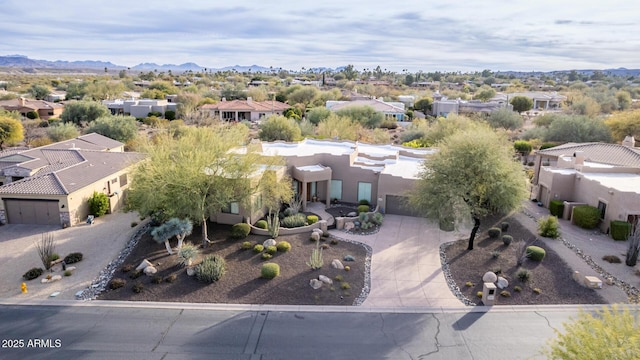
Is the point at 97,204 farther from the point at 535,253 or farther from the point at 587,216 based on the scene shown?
the point at 587,216

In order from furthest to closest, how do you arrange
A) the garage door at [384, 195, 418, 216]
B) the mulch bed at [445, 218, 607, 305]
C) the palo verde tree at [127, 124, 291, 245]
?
the garage door at [384, 195, 418, 216] < the palo verde tree at [127, 124, 291, 245] < the mulch bed at [445, 218, 607, 305]

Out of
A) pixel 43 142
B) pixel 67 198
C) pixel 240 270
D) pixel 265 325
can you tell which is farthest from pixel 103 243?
pixel 43 142

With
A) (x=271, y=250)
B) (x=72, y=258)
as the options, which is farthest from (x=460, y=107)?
(x=72, y=258)

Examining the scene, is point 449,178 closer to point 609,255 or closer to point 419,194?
point 419,194

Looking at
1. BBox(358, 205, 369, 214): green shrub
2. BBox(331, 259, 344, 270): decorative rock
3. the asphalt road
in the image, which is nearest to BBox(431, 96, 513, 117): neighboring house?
BBox(358, 205, 369, 214): green shrub

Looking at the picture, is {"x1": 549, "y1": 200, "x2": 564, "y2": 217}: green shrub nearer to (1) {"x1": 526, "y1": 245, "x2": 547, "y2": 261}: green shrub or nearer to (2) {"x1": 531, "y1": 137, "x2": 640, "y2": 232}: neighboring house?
(2) {"x1": 531, "y1": 137, "x2": 640, "y2": 232}: neighboring house

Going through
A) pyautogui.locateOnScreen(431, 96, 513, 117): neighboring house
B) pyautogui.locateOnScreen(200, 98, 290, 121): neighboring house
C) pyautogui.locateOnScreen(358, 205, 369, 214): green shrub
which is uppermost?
pyautogui.locateOnScreen(431, 96, 513, 117): neighboring house
